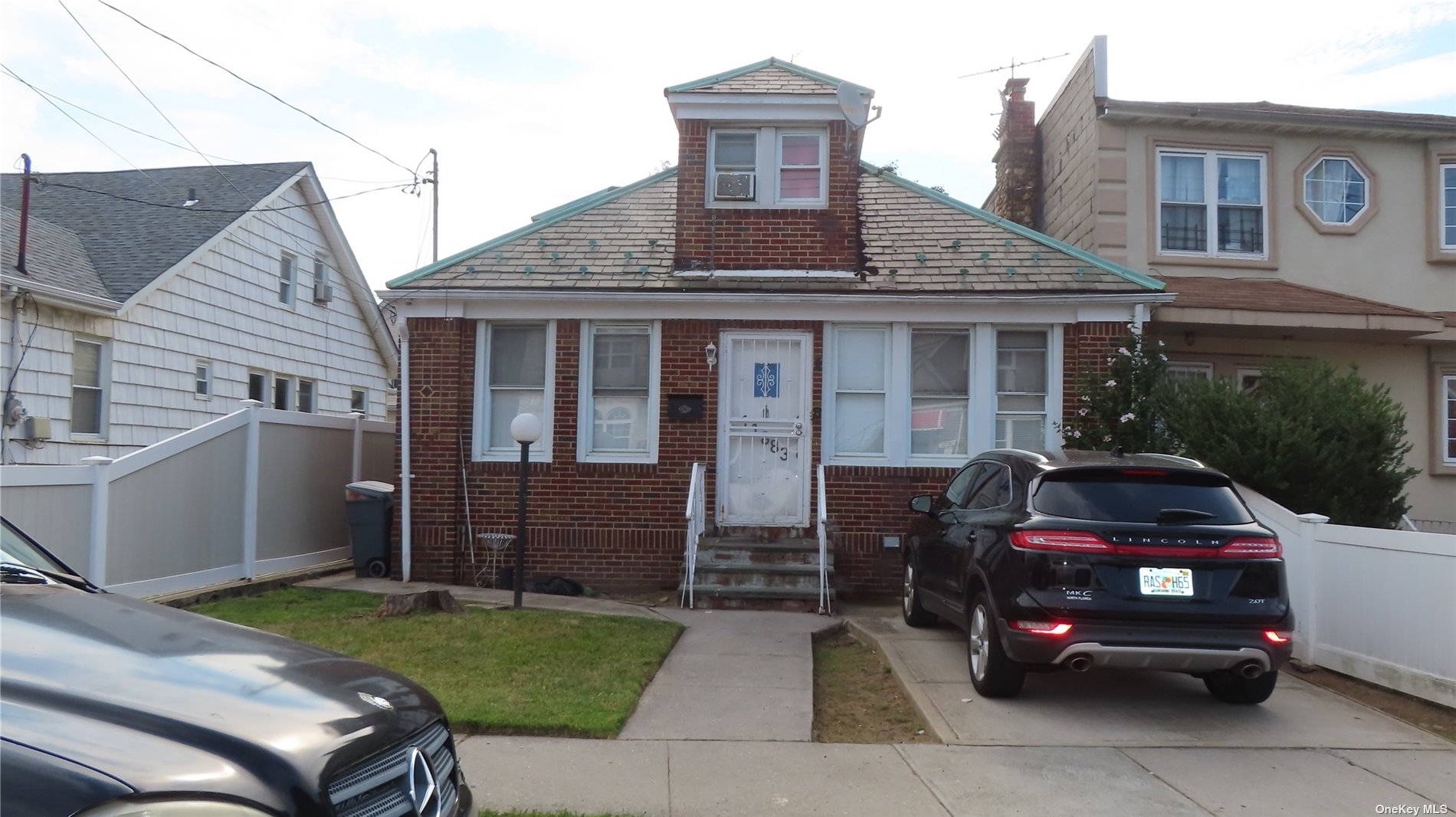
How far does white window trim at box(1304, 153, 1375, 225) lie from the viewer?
44.6 ft

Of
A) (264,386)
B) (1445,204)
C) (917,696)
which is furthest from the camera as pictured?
(264,386)

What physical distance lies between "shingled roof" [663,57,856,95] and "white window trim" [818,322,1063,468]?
9.35ft

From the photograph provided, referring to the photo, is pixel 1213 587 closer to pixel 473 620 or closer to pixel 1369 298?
pixel 473 620

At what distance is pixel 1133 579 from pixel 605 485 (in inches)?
261

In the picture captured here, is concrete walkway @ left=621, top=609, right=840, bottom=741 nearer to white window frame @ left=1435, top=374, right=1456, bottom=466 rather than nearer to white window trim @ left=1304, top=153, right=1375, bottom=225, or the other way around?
white window trim @ left=1304, top=153, right=1375, bottom=225

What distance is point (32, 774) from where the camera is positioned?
7.05ft

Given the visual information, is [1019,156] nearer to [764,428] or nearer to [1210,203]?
[1210,203]

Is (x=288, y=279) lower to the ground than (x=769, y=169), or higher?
lower

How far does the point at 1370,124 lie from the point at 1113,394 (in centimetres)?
632

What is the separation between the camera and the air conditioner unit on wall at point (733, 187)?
11758mm

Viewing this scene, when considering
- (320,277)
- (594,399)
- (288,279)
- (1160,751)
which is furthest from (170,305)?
(1160,751)

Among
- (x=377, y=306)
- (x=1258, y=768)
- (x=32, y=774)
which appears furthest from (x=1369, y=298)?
(x=377, y=306)

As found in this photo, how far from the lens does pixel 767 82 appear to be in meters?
12.1

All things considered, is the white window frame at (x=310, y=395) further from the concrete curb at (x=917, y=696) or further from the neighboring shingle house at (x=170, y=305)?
the concrete curb at (x=917, y=696)
